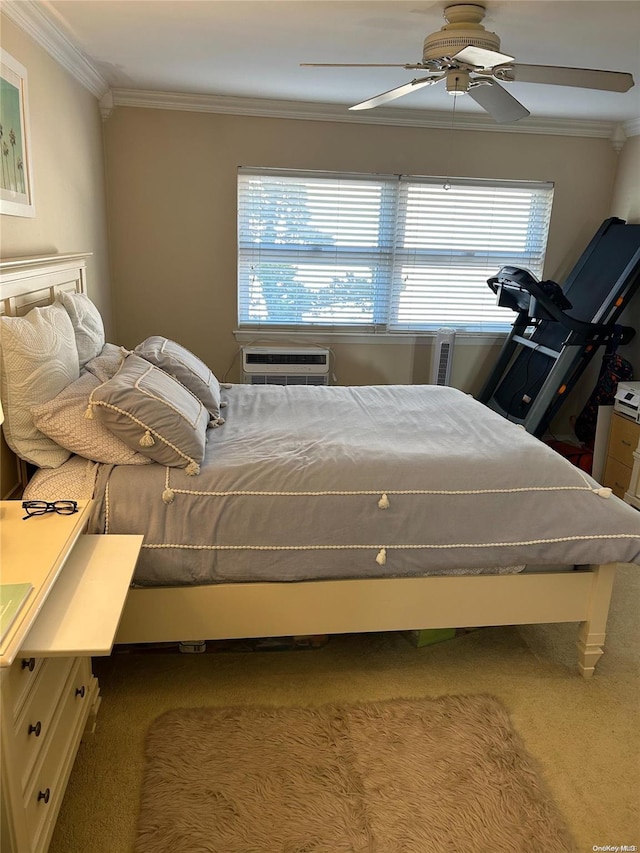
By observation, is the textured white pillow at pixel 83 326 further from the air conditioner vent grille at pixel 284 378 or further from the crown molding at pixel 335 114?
the crown molding at pixel 335 114

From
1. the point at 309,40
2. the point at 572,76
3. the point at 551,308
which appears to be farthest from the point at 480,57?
the point at 551,308

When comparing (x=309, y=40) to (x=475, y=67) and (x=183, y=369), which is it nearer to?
(x=475, y=67)

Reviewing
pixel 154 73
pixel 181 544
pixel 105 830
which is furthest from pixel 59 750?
pixel 154 73

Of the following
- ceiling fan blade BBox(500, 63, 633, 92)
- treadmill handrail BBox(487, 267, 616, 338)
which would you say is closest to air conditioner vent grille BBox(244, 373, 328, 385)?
treadmill handrail BBox(487, 267, 616, 338)

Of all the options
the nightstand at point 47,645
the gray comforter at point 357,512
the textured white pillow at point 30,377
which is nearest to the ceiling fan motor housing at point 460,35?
the gray comforter at point 357,512

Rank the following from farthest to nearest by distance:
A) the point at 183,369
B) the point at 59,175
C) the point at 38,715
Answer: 1. the point at 59,175
2. the point at 183,369
3. the point at 38,715

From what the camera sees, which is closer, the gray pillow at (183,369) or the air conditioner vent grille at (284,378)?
the gray pillow at (183,369)

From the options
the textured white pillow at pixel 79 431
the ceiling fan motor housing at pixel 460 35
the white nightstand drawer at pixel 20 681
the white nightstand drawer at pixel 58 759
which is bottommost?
the white nightstand drawer at pixel 58 759

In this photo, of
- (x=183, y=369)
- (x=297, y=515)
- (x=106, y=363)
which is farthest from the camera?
(x=183, y=369)

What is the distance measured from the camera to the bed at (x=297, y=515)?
1.93 metres

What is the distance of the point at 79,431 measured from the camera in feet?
6.36

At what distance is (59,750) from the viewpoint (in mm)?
1564

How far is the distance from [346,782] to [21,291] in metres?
1.82

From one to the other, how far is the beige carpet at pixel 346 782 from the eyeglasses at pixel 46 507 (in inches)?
29.9
